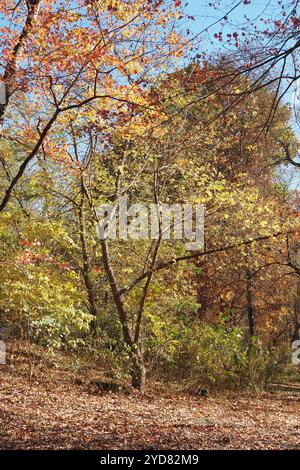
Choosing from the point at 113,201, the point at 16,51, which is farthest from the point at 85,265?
the point at 16,51

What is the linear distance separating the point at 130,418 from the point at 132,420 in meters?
0.15

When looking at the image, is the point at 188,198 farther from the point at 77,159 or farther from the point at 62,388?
the point at 62,388

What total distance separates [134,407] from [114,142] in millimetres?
4743

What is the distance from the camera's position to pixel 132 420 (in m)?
6.78

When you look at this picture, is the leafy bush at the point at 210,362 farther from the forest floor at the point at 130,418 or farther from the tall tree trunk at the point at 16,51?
the tall tree trunk at the point at 16,51

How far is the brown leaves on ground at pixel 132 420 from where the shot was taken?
17.4 ft

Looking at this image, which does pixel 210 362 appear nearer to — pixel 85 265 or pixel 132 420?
pixel 85 265

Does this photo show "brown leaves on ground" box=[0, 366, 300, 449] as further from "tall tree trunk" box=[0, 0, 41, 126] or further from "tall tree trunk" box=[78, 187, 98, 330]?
"tall tree trunk" box=[0, 0, 41, 126]

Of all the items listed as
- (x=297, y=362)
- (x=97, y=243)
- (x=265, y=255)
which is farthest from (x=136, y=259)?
(x=297, y=362)

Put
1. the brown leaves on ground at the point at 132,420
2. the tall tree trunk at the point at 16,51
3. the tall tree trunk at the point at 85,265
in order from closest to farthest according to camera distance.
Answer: the brown leaves on ground at the point at 132,420 → the tall tree trunk at the point at 16,51 → the tall tree trunk at the point at 85,265

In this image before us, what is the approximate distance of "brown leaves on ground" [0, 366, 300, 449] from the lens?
5.30m

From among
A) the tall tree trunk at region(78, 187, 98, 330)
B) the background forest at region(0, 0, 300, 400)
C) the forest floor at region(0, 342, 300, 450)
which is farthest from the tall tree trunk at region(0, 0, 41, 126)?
the forest floor at region(0, 342, 300, 450)

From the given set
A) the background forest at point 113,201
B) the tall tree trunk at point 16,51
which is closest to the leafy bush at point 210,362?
the background forest at point 113,201

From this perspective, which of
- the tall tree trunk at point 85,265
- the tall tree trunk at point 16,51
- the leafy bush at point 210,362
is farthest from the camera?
the leafy bush at point 210,362
